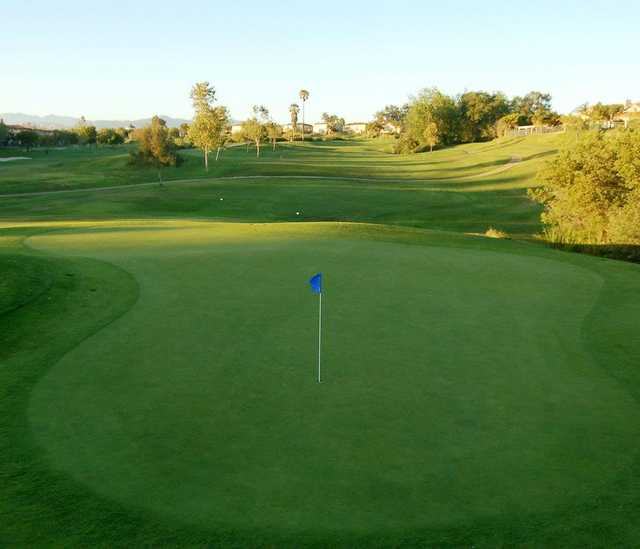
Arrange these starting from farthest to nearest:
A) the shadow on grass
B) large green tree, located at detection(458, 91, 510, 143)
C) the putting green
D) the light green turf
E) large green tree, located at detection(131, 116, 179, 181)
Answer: large green tree, located at detection(458, 91, 510, 143) → large green tree, located at detection(131, 116, 179, 181) → the shadow on grass → the putting green → the light green turf

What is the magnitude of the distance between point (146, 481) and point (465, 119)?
133m

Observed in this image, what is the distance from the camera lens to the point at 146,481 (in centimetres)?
536

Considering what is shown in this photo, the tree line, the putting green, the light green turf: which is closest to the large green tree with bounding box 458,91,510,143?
the tree line

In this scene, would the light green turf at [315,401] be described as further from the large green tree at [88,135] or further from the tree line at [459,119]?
the large green tree at [88,135]

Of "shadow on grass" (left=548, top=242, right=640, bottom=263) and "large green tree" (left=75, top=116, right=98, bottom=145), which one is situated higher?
"large green tree" (left=75, top=116, right=98, bottom=145)

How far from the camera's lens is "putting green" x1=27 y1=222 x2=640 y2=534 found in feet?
16.9

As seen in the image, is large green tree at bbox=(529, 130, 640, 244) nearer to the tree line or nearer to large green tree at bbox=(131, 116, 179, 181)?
large green tree at bbox=(131, 116, 179, 181)

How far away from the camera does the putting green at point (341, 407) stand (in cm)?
515

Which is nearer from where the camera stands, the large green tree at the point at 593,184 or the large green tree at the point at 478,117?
the large green tree at the point at 593,184

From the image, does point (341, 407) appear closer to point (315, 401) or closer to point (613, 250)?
point (315, 401)

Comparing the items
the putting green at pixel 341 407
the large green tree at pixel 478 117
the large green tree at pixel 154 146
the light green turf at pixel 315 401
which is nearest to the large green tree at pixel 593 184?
the light green turf at pixel 315 401

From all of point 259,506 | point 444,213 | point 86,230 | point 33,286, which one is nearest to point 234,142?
point 444,213

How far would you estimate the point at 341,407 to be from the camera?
687 centimetres

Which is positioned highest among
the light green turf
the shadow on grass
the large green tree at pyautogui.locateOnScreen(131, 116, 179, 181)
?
the large green tree at pyautogui.locateOnScreen(131, 116, 179, 181)
